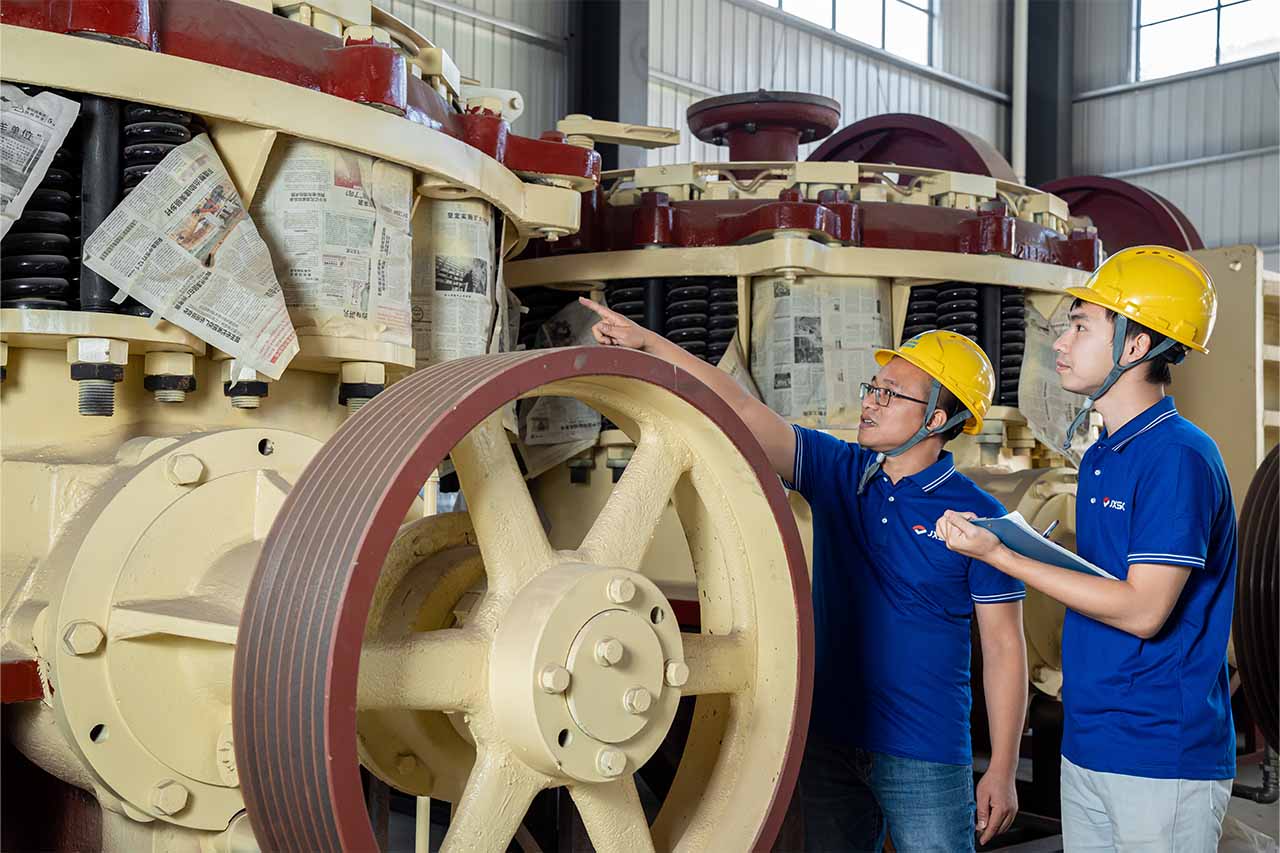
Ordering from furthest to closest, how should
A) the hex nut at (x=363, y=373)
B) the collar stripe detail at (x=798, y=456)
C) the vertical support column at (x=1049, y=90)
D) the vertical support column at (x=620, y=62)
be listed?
the vertical support column at (x=1049, y=90)
the vertical support column at (x=620, y=62)
the collar stripe detail at (x=798, y=456)
the hex nut at (x=363, y=373)

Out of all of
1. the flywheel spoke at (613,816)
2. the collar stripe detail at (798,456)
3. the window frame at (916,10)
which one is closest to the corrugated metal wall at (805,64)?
the window frame at (916,10)

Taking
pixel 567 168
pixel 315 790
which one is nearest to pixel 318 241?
pixel 567 168

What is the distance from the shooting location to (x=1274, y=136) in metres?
11.8

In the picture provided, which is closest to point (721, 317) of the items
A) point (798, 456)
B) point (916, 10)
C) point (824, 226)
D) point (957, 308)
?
point (824, 226)

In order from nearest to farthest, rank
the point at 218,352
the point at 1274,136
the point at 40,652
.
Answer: the point at 40,652 → the point at 218,352 → the point at 1274,136

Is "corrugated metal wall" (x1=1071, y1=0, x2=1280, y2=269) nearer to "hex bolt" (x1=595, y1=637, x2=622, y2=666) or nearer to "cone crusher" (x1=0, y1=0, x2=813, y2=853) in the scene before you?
"cone crusher" (x1=0, y1=0, x2=813, y2=853)

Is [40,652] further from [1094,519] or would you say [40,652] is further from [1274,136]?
[1274,136]

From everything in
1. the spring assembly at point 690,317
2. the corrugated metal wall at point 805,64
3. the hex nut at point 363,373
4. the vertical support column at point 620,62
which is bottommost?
the hex nut at point 363,373

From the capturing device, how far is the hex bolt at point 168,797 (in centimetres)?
193

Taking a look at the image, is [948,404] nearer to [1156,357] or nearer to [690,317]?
[1156,357]

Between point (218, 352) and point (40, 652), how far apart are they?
21.2 inches

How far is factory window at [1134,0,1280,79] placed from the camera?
1198 cm

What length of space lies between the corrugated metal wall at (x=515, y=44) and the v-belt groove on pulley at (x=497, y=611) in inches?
280

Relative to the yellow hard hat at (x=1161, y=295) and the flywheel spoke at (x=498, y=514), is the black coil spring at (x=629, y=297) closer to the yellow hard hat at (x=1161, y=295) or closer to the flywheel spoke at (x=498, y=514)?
the yellow hard hat at (x=1161, y=295)
